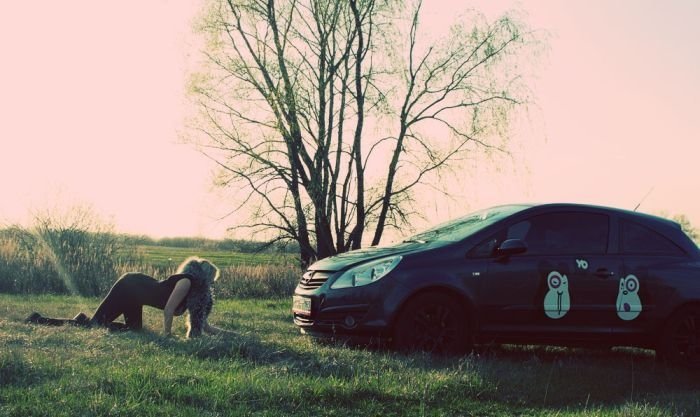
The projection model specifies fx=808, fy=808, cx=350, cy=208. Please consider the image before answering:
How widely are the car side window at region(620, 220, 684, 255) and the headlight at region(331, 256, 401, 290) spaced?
3.01 m

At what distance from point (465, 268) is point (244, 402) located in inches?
146

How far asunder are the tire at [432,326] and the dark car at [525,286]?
0.04 feet

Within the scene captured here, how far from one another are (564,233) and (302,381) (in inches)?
169

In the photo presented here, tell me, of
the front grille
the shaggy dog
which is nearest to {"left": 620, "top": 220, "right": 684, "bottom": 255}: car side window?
the front grille

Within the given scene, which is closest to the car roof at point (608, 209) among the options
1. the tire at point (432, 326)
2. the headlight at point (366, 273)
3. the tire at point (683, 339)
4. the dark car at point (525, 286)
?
the dark car at point (525, 286)

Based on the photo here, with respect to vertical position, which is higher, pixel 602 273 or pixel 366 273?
pixel 602 273

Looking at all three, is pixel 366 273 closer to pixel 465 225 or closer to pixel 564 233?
pixel 465 225

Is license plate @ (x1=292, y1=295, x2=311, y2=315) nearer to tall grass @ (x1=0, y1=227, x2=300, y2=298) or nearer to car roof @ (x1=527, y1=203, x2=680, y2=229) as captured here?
car roof @ (x1=527, y1=203, x2=680, y2=229)

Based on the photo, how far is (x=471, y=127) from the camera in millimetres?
A: 23797

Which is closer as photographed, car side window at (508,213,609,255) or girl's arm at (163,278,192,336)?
car side window at (508,213,609,255)

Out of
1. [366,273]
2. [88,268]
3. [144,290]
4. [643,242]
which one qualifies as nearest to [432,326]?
[366,273]

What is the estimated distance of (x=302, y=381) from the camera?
738 cm

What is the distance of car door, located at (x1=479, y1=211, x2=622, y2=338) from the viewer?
9.65 metres

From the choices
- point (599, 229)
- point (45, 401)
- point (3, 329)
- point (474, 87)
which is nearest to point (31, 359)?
point (45, 401)
